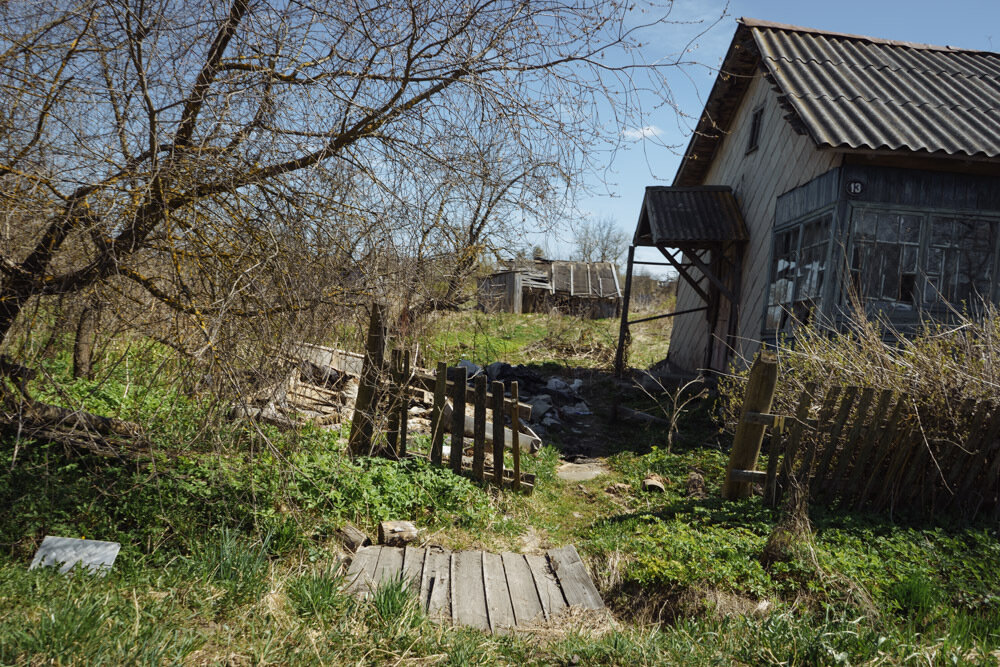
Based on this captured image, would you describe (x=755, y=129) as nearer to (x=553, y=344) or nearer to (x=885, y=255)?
(x=885, y=255)

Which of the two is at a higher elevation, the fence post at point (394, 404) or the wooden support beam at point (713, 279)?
the wooden support beam at point (713, 279)

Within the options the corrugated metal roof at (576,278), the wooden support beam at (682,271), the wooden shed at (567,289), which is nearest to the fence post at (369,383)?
the wooden support beam at (682,271)

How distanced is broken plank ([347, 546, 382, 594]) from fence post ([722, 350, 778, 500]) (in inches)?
126

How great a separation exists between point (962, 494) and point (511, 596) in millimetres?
3986

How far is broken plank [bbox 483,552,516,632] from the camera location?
410 cm

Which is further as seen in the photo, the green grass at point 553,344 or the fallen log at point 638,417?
the green grass at point 553,344

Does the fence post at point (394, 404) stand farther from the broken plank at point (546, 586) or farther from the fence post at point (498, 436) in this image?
the broken plank at point (546, 586)

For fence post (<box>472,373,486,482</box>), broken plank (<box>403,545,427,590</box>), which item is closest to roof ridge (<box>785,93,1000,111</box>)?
fence post (<box>472,373,486,482</box>)

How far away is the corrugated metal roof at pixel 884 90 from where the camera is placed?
8453 millimetres

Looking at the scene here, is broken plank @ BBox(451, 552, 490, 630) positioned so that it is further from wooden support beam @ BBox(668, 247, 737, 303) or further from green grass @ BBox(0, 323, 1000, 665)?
wooden support beam @ BBox(668, 247, 737, 303)

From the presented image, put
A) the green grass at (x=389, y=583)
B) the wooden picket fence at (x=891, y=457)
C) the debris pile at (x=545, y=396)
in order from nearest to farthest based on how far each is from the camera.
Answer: the green grass at (x=389, y=583) < the wooden picket fence at (x=891, y=457) < the debris pile at (x=545, y=396)

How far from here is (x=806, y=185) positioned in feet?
31.9

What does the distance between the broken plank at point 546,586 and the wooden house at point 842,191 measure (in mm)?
3503

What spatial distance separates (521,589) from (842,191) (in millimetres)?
6731
